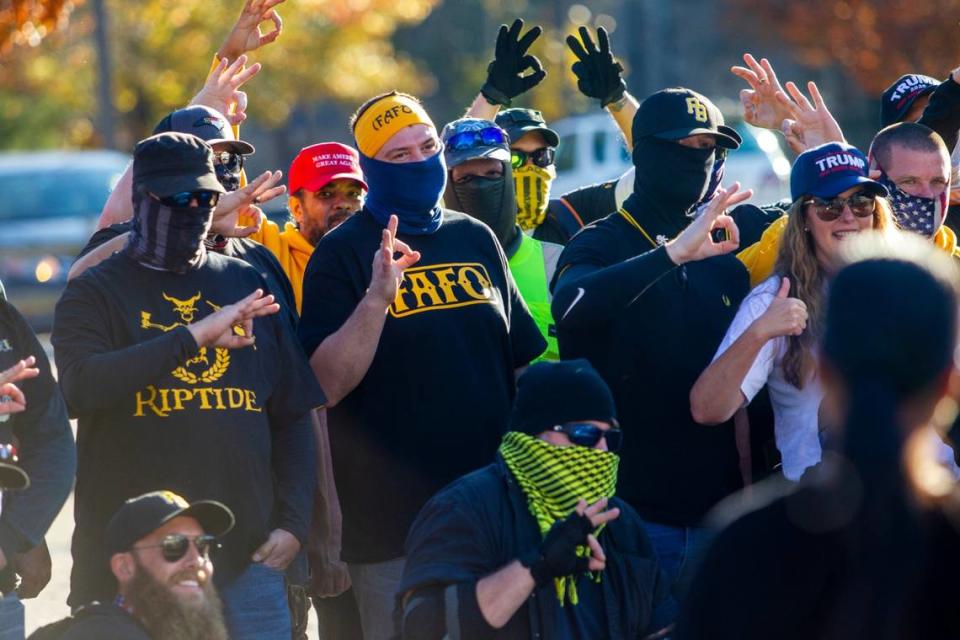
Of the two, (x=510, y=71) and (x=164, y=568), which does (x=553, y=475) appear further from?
(x=510, y=71)

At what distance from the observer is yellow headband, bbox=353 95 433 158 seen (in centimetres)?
543

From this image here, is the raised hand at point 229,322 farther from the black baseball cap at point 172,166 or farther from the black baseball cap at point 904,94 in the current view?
the black baseball cap at point 904,94

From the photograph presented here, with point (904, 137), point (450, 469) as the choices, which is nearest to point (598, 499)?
point (450, 469)

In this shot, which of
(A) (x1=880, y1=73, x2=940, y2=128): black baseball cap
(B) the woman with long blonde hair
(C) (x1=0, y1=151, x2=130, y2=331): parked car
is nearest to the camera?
(B) the woman with long blonde hair

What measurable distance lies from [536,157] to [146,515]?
3.11 m

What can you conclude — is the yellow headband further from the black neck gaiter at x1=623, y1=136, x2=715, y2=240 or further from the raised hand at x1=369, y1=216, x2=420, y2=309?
the black neck gaiter at x1=623, y1=136, x2=715, y2=240

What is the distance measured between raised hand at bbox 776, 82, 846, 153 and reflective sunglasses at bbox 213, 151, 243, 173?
195 cm

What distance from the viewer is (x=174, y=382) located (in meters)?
4.79

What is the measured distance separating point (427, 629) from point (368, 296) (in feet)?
3.86

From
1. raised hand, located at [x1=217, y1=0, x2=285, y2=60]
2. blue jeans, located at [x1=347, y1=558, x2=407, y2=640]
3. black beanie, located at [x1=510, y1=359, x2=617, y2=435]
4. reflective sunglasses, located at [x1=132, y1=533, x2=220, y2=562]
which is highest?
raised hand, located at [x1=217, y1=0, x2=285, y2=60]

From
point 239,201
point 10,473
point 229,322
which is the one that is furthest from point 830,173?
point 10,473

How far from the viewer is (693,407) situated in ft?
16.8

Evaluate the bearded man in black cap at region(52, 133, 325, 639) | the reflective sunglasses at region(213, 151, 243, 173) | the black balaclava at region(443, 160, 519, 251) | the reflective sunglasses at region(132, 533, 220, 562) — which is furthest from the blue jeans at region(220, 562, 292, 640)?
the black balaclava at region(443, 160, 519, 251)

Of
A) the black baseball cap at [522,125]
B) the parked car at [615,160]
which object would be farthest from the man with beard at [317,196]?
the parked car at [615,160]
